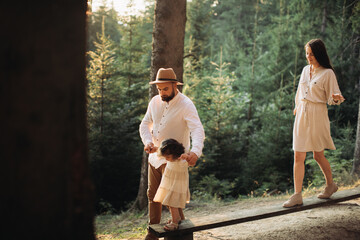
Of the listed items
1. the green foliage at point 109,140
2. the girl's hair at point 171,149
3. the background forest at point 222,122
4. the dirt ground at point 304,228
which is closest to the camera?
the girl's hair at point 171,149

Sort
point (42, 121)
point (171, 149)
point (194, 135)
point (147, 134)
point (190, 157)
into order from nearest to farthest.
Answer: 1. point (42, 121)
2. point (190, 157)
3. point (171, 149)
4. point (194, 135)
5. point (147, 134)

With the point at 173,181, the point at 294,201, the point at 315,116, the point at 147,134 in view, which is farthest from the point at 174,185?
the point at 315,116

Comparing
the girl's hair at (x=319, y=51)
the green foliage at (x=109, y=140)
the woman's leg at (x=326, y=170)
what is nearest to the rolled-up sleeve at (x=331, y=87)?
the girl's hair at (x=319, y=51)

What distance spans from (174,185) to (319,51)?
9.30ft

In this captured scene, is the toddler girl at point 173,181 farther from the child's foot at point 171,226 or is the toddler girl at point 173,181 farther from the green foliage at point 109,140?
the green foliage at point 109,140

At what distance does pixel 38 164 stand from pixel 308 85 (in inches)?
157

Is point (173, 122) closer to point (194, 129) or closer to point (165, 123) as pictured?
point (165, 123)

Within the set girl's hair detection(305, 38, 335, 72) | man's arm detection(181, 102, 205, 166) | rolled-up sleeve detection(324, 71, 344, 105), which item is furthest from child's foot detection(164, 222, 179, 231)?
girl's hair detection(305, 38, 335, 72)

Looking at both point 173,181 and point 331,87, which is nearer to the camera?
point 173,181

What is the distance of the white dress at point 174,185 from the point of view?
12.0 feet

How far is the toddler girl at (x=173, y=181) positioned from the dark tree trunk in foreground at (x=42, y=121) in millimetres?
A: 1684

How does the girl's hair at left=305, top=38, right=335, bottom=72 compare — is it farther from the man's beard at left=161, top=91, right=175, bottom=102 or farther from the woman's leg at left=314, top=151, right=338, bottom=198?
the man's beard at left=161, top=91, right=175, bottom=102

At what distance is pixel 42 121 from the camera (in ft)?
5.76

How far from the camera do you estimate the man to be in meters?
3.92
